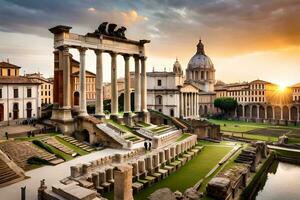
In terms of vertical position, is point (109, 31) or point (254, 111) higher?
point (109, 31)

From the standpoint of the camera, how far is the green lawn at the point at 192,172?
73.4 ft

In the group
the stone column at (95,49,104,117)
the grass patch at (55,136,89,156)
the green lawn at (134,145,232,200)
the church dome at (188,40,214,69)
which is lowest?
the green lawn at (134,145,232,200)

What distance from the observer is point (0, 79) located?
37781 millimetres

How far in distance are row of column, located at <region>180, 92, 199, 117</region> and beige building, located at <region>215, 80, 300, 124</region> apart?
22.1 m

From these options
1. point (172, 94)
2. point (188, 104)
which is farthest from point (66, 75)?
point (188, 104)

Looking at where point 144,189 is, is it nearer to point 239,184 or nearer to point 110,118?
point 239,184

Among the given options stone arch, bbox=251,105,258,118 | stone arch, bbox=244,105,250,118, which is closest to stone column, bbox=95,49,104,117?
stone arch, bbox=251,105,258,118

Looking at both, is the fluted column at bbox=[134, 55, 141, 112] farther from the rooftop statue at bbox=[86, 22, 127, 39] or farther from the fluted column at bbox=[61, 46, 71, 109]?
the fluted column at bbox=[61, 46, 71, 109]

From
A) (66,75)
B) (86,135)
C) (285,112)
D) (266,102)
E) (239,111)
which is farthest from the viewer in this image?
(239,111)

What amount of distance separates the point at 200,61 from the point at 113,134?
83697mm

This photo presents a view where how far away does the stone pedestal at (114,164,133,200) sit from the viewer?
15.9 meters

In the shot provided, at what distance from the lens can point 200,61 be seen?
11106cm

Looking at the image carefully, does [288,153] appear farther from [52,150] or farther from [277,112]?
[277,112]

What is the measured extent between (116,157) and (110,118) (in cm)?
1515
